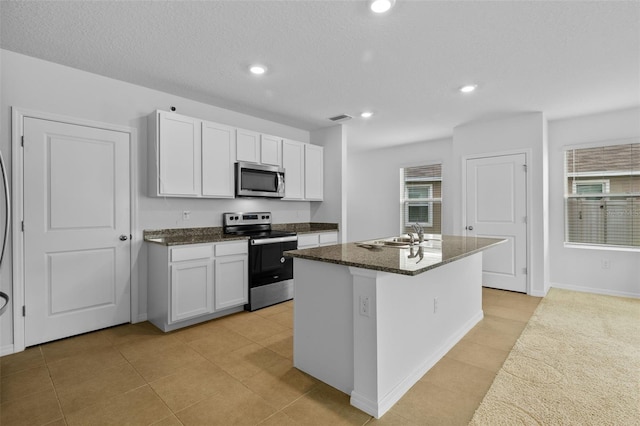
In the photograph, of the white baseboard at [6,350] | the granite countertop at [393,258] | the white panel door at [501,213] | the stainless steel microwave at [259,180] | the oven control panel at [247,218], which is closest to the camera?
the granite countertop at [393,258]

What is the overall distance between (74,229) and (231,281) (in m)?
1.53

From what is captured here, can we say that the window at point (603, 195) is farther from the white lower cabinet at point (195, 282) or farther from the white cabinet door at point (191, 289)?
the white cabinet door at point (191, 289)

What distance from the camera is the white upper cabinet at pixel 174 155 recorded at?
3188 mm

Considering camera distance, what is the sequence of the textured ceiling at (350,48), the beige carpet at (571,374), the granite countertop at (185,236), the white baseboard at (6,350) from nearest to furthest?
the beige carpet at (571,374)
the textured ceiling at (350,48)
the white baseboard at (6,350)
the granite countertop at (185,236)

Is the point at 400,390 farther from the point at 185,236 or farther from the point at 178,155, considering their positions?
the point at 178,155

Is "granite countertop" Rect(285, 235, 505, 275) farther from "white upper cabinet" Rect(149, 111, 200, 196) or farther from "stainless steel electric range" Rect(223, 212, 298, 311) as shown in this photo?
"white upper cabinet" Rect(149, 111, 200, 196)

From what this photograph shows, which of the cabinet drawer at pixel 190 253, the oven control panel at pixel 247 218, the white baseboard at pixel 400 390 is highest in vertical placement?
the oven control panel at pixel 247 218

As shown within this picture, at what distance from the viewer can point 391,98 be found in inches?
146

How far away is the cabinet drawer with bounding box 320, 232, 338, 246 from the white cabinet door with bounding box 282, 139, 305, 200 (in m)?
0.67

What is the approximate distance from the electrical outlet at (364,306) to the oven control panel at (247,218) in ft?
8.58

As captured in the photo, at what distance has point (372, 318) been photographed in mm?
1781

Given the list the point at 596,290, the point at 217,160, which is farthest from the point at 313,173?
the point at 596,290

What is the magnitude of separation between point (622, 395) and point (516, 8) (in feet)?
8.37

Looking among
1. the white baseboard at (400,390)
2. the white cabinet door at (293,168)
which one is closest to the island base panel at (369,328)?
the white baseboard at (400,390)
